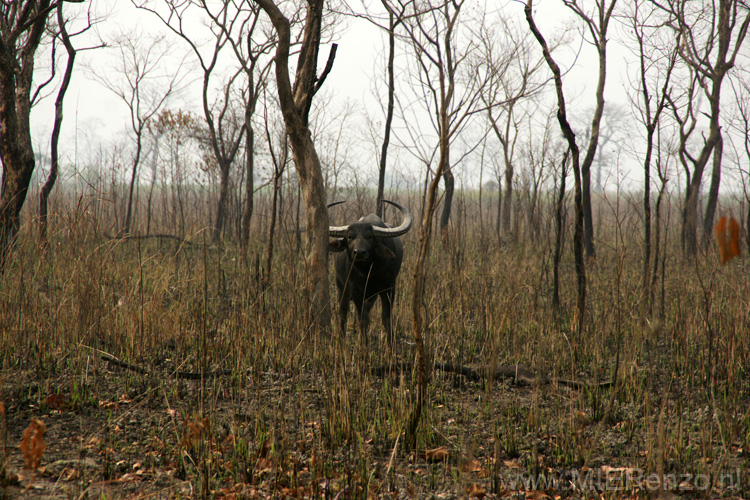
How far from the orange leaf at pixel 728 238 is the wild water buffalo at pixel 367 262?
3.10 meters

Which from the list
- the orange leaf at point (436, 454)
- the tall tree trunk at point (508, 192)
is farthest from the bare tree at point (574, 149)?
the tall tree trunk at point (508, 192)

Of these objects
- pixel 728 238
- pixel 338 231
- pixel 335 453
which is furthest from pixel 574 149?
pixel 728 238

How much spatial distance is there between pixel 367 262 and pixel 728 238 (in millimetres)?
3460

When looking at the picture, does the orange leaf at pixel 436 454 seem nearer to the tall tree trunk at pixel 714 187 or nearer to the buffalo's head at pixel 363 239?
the buffalo's head at pixel 363 239

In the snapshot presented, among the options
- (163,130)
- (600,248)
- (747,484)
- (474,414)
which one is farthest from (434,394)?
(163,130)

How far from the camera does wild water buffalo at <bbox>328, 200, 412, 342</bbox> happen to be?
4074mm

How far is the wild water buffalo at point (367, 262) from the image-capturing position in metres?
4.07

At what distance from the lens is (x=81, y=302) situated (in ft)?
10.9

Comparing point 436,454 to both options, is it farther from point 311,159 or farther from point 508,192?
point 508,192

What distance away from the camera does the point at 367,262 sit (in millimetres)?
4211

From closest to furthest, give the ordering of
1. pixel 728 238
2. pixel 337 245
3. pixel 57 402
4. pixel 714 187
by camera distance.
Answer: pixel 728 238, pixel 57 402, pixel 337 245, pixel 714 187

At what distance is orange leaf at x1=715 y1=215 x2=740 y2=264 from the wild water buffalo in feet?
10.2

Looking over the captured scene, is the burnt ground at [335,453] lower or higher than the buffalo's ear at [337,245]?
lower

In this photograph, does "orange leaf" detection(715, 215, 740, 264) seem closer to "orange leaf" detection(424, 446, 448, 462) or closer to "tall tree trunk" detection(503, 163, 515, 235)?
"orange leaf" detection(424, 446, 448, 462)
